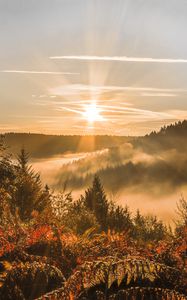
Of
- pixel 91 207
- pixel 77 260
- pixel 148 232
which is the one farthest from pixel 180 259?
pixel 148 232

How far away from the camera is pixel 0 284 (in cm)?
466

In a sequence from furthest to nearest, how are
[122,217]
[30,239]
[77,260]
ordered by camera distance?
1. [122,217]
2. [30,239]
3. [77,260]

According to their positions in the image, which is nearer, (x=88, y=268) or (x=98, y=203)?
(x=88, y=268)

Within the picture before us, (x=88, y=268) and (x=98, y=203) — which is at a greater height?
(x=98, y=203)

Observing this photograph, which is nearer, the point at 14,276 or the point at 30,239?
the point at 14,276

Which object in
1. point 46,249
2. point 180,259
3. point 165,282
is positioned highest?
point 46,249

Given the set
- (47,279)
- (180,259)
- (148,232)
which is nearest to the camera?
(47,279)

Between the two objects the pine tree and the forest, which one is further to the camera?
the pine tree

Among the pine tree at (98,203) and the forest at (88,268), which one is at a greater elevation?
the pine tree at (98,203)

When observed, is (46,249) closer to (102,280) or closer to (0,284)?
(0,284)

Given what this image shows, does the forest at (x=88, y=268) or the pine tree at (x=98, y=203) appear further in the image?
the pine tree at (x=98, y=203)

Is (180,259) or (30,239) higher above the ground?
(30,239)

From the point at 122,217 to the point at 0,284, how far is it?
60152 mm

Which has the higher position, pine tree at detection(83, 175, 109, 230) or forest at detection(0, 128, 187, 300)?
pine tree at detection(83, 175, 109, 230)
